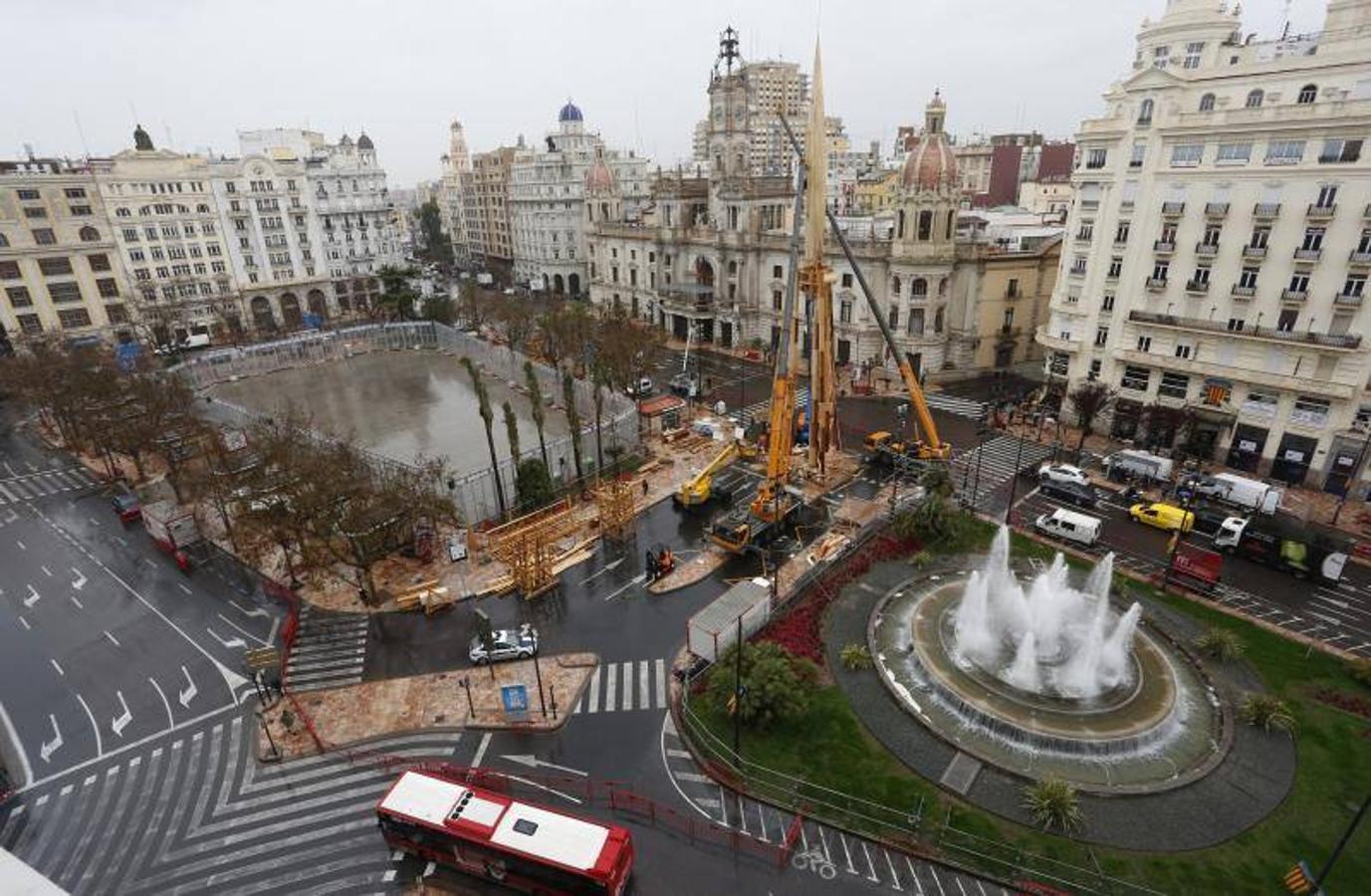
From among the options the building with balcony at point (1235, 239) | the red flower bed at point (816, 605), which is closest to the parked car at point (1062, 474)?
the building with balcony at point (1235, 239)

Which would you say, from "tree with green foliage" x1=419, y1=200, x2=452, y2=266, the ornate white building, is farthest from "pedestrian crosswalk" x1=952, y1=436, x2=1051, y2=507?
"tree with green foliage" x1=419, y1=200, x2=452, y2=266

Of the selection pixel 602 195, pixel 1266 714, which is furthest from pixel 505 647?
pixel 602 195

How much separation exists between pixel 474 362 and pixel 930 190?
56105mm

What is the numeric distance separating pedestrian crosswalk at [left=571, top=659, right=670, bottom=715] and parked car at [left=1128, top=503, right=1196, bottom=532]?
109ft

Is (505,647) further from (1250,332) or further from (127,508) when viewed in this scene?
(1250,332)

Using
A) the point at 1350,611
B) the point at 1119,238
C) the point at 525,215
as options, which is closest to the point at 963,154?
the point at 525,215

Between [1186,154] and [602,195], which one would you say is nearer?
[1186,154]

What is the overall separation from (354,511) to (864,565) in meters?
28.5

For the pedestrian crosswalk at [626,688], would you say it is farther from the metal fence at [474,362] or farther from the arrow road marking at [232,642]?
the arrow road marking at [232,642]

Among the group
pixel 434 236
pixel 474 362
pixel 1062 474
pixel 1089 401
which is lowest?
pixel 1062 474

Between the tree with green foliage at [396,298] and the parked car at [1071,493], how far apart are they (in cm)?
8536

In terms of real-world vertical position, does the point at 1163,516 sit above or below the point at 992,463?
above

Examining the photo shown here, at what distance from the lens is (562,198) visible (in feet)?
391

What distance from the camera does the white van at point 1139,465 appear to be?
4984 cm
